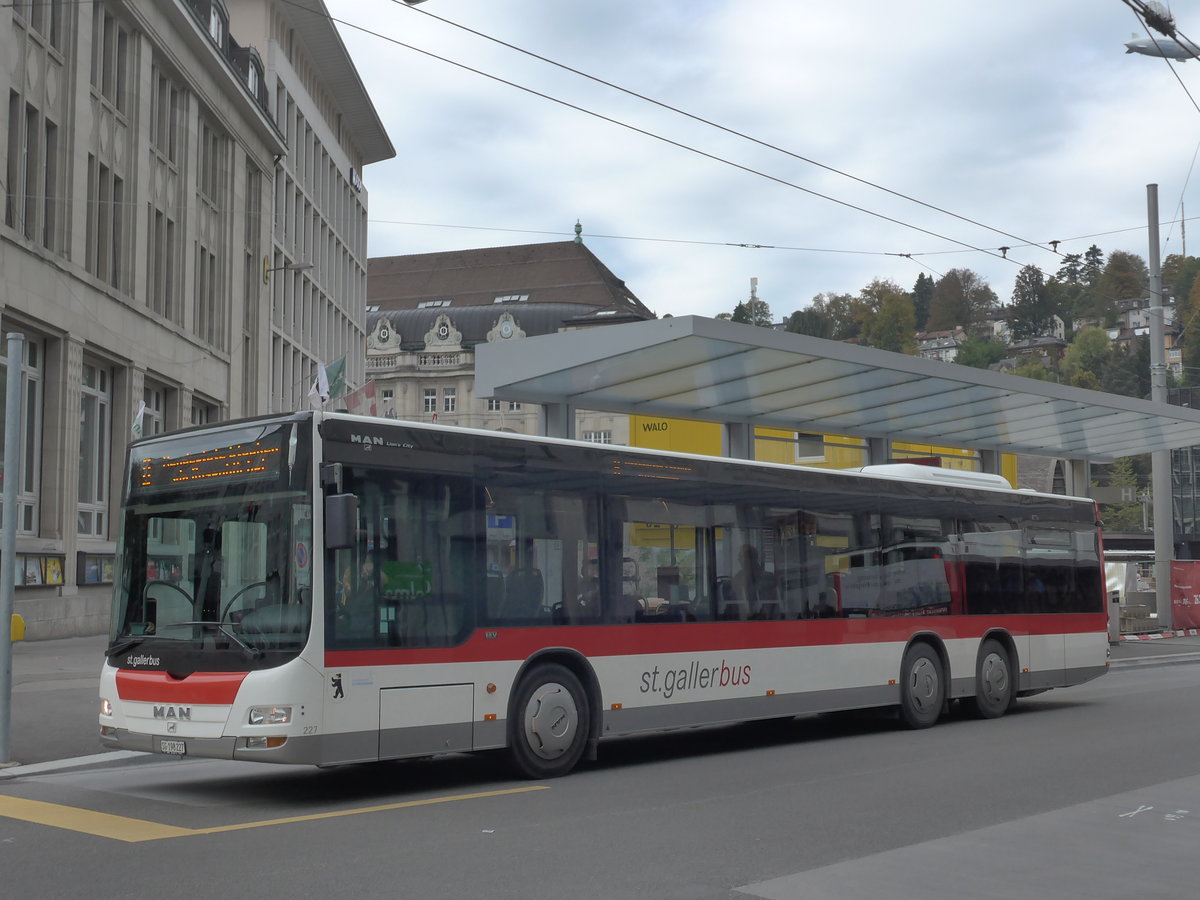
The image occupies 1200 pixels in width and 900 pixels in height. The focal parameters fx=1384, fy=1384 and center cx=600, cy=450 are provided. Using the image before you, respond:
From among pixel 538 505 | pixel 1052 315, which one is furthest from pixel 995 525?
pixel 1052 315

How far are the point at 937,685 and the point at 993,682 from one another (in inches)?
47.2

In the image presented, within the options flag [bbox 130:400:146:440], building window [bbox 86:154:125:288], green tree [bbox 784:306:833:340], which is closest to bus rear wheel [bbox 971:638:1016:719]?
flag [bbox 130:400:146:440]

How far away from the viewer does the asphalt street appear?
11.9 metres

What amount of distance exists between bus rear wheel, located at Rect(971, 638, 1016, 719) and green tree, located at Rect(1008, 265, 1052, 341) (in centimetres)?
17240

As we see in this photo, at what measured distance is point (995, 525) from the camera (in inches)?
661

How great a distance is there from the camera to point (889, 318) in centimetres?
16450

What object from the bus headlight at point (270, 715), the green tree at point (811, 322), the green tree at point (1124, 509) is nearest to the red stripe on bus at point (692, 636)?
the bus headlight at point (270, 715)

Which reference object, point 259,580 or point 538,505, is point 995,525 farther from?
point 259,580

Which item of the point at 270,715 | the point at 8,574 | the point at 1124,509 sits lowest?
the point at 270,715

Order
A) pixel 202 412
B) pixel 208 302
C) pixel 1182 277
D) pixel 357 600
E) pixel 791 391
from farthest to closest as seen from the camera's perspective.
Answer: pixel 1182 277 < pixel 202 412 < pixel 208 302 < pixel 791 391 < pixel 357 600

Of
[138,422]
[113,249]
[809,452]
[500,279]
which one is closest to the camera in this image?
[138,422]

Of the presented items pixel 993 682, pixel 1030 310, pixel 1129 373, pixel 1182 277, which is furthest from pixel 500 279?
pixel 993 682

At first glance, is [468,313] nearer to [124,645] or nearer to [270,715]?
[124,645]

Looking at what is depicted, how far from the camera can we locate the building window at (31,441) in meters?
24.7
